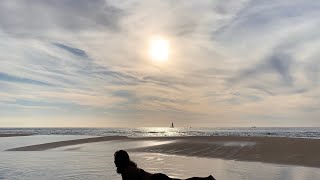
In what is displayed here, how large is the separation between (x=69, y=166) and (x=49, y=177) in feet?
12.2

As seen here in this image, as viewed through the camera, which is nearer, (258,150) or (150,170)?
(150,170)

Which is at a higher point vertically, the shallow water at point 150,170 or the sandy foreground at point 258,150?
→ the sandy foreground at point 258,150

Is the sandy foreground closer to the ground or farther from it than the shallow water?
farther from it

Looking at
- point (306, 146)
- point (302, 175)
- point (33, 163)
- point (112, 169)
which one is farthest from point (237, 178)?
point (306, 146)

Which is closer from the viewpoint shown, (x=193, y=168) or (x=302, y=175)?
(x=302, y=175)

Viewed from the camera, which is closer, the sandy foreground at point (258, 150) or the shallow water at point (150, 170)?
the shallow water at point (150, 170)

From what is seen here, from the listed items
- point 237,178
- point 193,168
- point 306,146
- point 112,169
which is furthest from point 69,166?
point 306,146

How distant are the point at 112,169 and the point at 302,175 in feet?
28.9

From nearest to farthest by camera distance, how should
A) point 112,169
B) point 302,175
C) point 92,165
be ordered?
1. point 302,175
2. point 112,169
3. point 92,165

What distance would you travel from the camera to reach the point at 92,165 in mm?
20484

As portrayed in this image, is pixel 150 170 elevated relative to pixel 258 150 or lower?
lower

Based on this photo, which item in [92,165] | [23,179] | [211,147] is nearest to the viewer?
[23,179]

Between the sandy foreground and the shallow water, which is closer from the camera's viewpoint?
the shallow water

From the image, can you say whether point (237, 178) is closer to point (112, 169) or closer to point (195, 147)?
point (112, 169)
